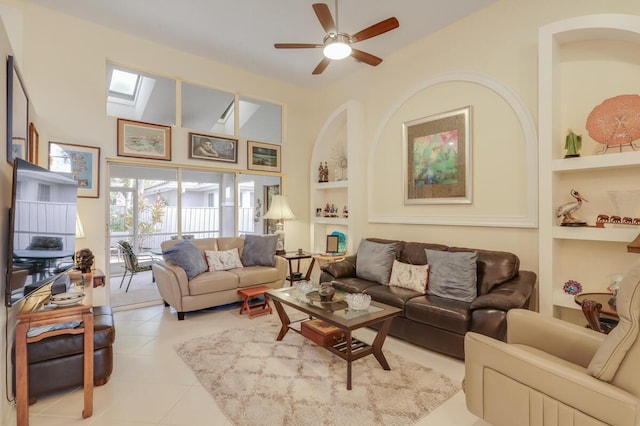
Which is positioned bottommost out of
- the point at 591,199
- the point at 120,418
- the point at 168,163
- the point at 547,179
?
the point at 120,418

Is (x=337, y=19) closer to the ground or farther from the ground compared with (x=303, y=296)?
farther from the ground

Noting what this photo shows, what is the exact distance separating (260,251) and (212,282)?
3.09 ft

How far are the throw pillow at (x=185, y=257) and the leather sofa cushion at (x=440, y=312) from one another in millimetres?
2594

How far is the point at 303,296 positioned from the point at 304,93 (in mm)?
4399

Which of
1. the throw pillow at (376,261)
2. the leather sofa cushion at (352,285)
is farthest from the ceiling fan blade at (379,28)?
the leather sofa cushion at (352,285)

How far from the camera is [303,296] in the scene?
120 inches

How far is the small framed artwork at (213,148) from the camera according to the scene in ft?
15.9

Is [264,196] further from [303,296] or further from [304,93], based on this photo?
[303,296]

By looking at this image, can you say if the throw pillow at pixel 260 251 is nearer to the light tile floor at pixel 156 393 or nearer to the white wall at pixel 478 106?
the light tile floor at pixel 156 393

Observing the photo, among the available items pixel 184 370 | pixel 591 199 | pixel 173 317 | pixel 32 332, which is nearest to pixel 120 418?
pixel 184 370

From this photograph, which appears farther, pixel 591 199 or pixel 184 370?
pixel 591 199

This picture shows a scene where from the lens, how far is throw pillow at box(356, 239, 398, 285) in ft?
12.5

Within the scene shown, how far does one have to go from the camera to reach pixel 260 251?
4.70 m

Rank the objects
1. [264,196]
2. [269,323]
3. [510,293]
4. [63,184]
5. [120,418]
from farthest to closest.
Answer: [264,196]
[269,323]
[510,293]
[63,184]
[120,418]
